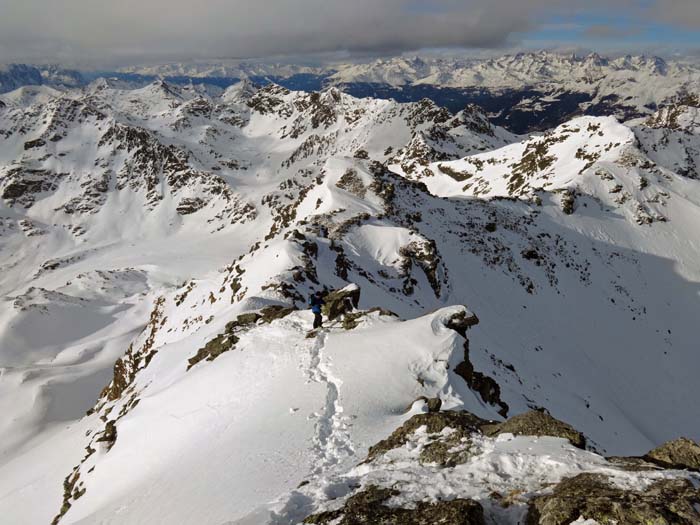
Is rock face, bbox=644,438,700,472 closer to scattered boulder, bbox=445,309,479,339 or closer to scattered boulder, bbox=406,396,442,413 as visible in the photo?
scattered boulder, bbox=406,396,442,413

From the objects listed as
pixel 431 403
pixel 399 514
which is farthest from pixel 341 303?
pixel 399 514

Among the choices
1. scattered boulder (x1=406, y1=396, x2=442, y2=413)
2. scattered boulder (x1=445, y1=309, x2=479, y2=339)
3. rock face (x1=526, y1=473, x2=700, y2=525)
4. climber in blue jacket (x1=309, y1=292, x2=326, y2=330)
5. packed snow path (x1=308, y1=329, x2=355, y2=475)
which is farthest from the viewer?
climber in blue jacket (x1=309, y1=292, x2=326, y2=330)

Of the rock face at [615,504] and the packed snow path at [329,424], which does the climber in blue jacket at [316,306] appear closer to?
the packed snow path at [329,424]

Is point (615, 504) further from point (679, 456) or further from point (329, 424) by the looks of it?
point (329, 424)

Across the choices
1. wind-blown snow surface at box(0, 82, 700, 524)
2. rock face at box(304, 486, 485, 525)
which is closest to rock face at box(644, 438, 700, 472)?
rock face at box(304, 486, 485, 525)

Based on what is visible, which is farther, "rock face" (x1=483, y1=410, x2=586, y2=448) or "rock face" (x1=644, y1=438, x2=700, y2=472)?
"rock face" (x1=483, y1=410, x2=586, y2=448)

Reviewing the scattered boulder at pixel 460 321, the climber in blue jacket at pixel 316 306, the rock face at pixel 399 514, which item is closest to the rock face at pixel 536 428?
the rock face at pixel 399 514
